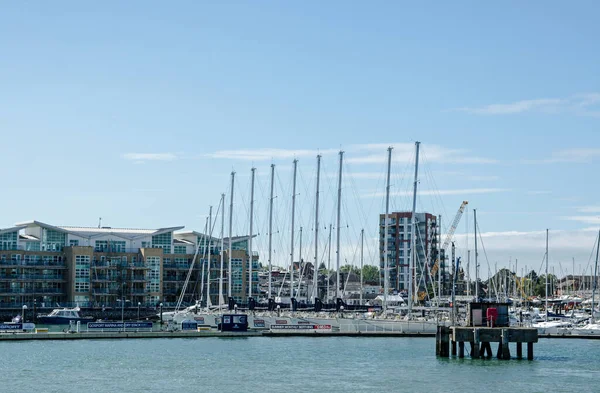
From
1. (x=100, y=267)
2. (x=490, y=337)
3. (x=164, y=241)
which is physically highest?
(x=164, y=241)

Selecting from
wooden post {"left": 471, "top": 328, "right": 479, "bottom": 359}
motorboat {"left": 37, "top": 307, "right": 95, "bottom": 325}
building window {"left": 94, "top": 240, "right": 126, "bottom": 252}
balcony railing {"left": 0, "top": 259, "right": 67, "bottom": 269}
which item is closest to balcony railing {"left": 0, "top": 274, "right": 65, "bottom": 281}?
balcony railing {"left": 0, "top": 259, "right": 67, "bottom": 269}

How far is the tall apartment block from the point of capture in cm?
14688

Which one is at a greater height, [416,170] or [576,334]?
[416,170]

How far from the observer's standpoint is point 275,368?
73.9 meters

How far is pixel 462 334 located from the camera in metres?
76.1

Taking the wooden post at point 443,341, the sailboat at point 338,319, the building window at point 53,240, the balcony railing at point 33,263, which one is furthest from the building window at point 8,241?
the wooden post at point 443,341

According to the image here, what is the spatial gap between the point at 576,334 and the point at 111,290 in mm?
71723

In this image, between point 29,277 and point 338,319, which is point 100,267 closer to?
point 29,277

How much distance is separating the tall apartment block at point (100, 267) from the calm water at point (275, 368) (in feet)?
174

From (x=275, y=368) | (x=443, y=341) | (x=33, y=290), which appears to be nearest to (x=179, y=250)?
(x=33, y=290)

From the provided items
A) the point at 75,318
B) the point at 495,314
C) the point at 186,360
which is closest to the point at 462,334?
the point at 495,314

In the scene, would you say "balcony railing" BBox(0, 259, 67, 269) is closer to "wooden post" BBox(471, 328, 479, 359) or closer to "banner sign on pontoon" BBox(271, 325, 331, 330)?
"banner sign on pontoon" BBox(271, 325, 331, 330)

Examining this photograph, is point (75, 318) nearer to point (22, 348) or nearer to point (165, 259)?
point (165, 259)

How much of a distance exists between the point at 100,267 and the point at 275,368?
3236 inches
